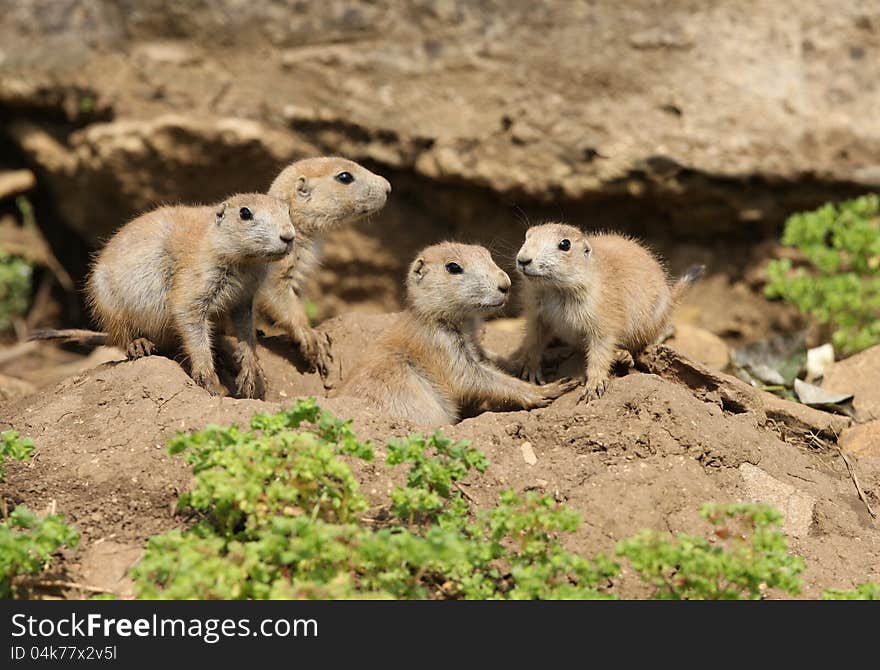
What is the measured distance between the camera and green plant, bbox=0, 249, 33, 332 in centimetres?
1257

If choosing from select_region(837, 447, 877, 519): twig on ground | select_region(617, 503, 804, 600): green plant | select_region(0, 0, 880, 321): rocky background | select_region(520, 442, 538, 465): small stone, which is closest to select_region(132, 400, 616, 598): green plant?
select_region(617, 503, 804, 600): green plant

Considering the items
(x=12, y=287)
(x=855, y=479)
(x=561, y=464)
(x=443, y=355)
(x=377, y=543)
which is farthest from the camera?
(x=12, y=287)

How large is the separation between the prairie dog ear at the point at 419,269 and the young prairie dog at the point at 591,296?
0.76 metres

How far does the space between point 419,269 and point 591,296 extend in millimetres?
1274

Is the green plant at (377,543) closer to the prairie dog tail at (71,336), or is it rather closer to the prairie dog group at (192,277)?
the prairie dog group at (192,277)

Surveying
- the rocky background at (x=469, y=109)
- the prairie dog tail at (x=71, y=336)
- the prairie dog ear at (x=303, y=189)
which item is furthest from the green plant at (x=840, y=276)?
the prairie dog tail at (x=71, y=336)

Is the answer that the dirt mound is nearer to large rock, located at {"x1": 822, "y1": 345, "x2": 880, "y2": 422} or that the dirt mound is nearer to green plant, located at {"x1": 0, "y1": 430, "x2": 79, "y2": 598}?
green plant, located at {"x1": 0, "y1": 430, "x2": 79, "y2": 598}

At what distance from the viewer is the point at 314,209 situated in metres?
8.82

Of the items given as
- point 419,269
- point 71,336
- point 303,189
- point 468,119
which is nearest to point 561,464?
point 419,269

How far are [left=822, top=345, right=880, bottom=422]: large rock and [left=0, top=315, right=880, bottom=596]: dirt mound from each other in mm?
943

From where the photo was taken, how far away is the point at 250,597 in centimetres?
507

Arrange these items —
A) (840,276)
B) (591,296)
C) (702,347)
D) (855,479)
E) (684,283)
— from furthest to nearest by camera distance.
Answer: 1. (840,276)
2. (702,347)
3. (684,283)
4. (591,296)
5. (855,479)

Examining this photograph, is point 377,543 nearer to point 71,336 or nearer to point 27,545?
point 27,545
